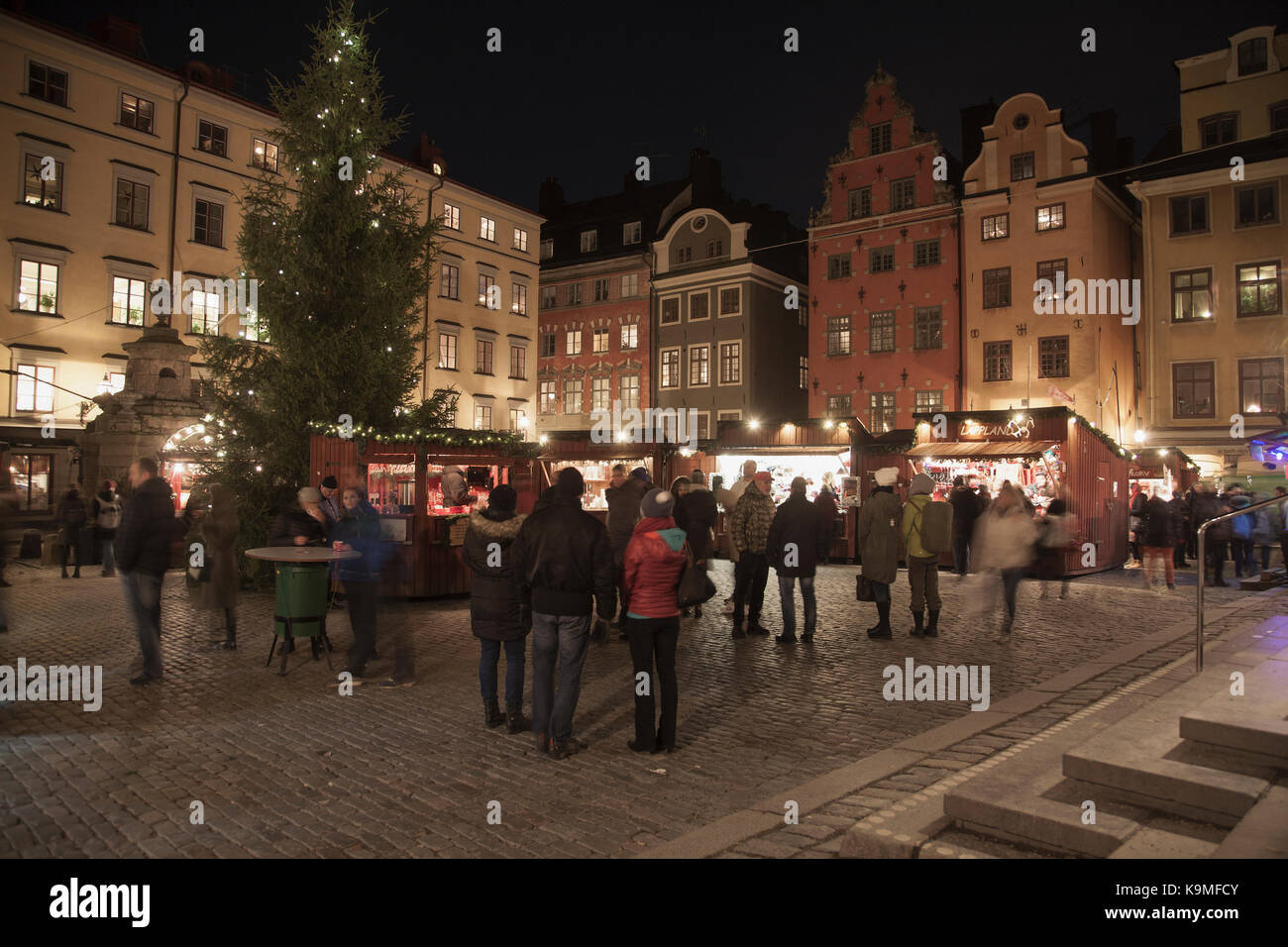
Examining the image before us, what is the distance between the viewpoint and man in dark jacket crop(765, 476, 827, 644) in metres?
10.1

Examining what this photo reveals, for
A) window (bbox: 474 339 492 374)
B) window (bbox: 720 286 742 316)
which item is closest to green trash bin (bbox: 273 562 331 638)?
window (bbox: 720 286 742 316)

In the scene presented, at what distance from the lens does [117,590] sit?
14.5 meters

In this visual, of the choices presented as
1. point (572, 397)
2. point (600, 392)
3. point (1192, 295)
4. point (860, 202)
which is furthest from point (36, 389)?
point (1192, 295)

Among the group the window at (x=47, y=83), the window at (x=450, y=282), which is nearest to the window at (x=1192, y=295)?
the window at (x=450, y=282)

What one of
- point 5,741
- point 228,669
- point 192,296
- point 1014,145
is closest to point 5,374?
point 192,296

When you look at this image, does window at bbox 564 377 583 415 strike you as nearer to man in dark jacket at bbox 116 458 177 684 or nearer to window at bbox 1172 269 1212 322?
window at bbox 1172 269 1212 322

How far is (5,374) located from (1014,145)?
1392 inches

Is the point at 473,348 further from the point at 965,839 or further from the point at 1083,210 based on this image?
the point at 965,839

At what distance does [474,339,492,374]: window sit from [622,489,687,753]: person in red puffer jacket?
37002 millimetres

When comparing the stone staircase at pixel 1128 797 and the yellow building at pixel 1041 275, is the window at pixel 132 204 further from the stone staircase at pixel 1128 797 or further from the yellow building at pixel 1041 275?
the stone staircase at pixel 1128 797

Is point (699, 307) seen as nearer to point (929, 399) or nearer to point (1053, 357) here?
point (929, 399)

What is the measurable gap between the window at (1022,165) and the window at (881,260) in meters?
5.09

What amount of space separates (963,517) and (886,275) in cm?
1917

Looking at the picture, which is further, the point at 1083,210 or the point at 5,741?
the point at 1083,210
